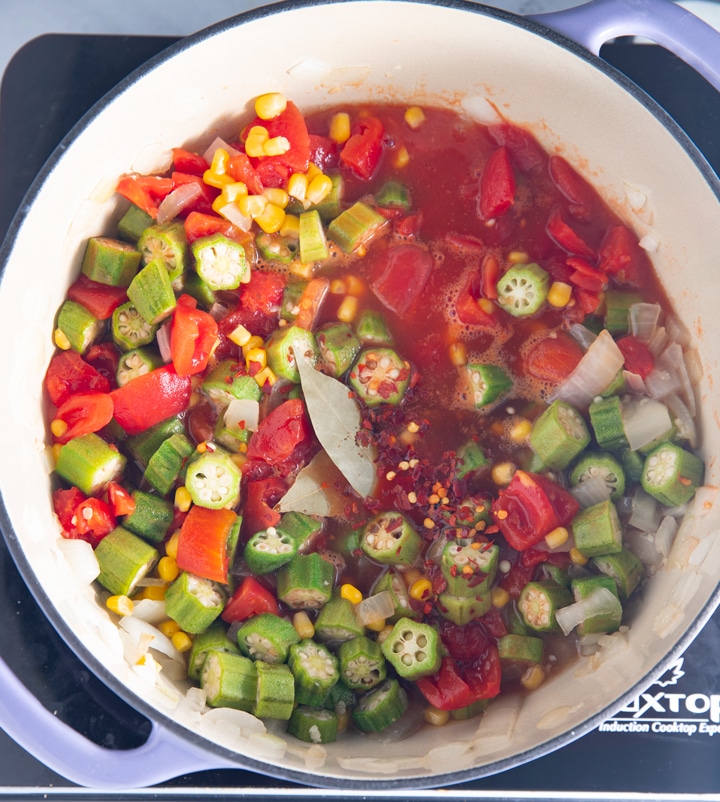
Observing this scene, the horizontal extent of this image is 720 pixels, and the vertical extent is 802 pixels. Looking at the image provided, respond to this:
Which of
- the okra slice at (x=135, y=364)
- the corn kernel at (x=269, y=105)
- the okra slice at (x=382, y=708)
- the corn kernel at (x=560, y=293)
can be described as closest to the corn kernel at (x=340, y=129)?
the corn kernel at (x=269, y=105)

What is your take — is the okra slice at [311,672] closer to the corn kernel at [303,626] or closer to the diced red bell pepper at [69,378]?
the corn kernel at [303,626]

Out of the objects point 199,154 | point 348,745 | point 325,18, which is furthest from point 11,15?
point 348,745

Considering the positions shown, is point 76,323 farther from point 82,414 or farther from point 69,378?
point 82,414

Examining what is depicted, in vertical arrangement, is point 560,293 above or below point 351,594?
above

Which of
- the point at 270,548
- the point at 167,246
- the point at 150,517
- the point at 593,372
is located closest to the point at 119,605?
the point at 150,517

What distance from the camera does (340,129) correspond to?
3.27m

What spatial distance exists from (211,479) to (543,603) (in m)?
1.37

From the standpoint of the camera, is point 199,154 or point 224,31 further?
point 199,154

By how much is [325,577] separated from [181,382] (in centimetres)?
97

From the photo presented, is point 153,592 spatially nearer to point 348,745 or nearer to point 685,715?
point 348,745

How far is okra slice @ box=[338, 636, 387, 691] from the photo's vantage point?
306cm

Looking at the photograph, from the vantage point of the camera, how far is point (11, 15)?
336 cm

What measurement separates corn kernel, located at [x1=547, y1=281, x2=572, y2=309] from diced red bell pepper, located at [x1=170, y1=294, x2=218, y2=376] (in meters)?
1.37

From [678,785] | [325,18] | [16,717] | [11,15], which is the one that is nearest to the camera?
[16,717]
